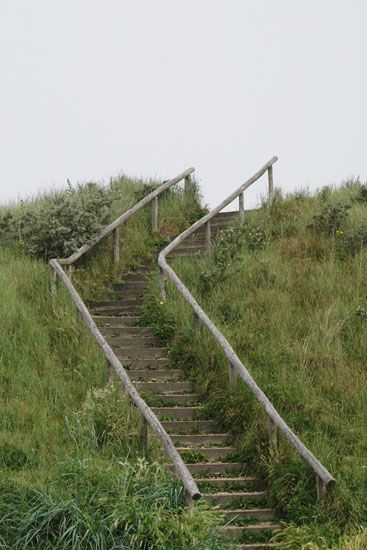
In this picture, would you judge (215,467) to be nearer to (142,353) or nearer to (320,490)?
(320,490)

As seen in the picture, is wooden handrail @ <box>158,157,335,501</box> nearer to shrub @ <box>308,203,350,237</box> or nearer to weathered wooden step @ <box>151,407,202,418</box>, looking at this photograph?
weathered wooden step @ <box>151,407,202,418</box>

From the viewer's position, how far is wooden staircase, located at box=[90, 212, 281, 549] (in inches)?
527

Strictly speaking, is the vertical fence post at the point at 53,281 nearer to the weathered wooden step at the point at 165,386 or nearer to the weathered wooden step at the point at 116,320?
the weathered wooden step at the point at 116,320

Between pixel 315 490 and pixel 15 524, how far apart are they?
11.2 feet

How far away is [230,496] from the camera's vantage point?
13.7 meters

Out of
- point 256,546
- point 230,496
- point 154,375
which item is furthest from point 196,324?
point 256,546

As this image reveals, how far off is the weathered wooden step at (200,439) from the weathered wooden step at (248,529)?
1891 mm

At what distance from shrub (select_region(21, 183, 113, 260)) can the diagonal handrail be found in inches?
11.3

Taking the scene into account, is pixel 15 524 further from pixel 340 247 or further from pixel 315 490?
pixel 340 247

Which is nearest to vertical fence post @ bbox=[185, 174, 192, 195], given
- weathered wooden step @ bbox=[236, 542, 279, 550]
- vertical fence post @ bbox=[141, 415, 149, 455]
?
vertical fence post @ bbox=[141, 415, 149, 455]

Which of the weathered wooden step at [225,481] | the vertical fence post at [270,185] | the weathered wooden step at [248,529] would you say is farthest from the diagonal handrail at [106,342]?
the vertical fence post at [270,185]

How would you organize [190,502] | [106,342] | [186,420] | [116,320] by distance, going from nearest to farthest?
[190,502] → [186,420] → [106,342] → [116,320]

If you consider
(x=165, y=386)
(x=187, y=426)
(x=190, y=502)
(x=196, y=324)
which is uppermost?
(x=196, y=324)

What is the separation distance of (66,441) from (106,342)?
2.29 meters
